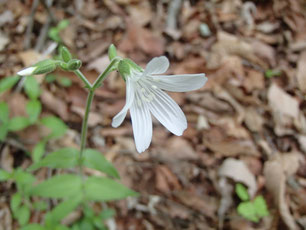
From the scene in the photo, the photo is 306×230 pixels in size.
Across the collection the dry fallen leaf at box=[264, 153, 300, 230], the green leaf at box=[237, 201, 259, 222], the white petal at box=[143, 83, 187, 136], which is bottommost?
the dry fallen leaf at box=[264, 153, 300, 230]

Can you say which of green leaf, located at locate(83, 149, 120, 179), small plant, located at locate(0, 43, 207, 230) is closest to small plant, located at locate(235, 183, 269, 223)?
small plant, located at locate(0, 43, 207, 230)

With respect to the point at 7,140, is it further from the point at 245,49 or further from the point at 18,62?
the point at 245,49

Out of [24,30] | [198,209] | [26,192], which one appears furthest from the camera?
[24,30]

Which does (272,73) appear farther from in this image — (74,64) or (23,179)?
(23,179)

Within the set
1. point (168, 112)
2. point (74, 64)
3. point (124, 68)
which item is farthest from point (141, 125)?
point (74, 64)

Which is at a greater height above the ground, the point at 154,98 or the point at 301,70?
the point at 154,98

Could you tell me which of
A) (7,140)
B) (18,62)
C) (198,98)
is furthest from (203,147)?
(18,62)

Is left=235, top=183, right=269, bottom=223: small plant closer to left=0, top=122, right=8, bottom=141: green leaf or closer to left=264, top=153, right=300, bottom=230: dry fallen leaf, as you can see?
left=264, top=153, right=300, bottom=230: dry fallen leaf
